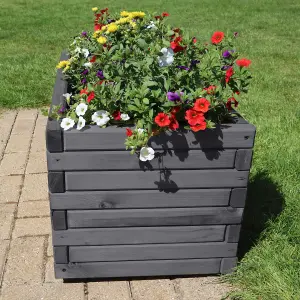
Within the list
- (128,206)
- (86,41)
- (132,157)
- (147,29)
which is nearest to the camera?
(132,157)

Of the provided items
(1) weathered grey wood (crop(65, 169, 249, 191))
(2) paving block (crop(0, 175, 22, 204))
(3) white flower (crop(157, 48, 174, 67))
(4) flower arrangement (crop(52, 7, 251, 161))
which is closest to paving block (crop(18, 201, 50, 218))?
(2) paving block (crop(0, 175, 22, 204))

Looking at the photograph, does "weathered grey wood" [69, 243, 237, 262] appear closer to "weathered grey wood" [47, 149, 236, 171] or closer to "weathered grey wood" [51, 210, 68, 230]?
"weathered grey wood" [51, 210, 68, 230]

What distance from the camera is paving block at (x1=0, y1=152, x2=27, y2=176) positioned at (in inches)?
155

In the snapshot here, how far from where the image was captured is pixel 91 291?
2.58 m

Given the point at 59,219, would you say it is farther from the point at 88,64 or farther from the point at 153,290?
the point at 88,64

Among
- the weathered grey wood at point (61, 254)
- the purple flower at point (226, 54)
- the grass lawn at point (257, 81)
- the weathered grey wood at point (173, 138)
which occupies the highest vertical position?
the purple flower at point (226, 54)

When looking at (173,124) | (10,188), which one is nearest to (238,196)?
(173,124)

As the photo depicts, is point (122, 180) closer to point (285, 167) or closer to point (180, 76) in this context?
point (180, 76)

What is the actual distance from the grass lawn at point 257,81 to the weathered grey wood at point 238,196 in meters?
0.46

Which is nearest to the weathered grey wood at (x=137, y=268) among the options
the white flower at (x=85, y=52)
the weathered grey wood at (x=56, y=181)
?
the weathered grey wood at (x=56, y=181)

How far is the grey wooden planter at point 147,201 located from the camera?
2219mm

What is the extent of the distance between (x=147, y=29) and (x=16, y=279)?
65.8 inches

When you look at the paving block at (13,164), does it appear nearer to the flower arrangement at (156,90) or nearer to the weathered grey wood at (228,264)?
the flower arrangement at (156,90)

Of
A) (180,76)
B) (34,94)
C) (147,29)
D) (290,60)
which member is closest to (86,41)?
(147,29)
